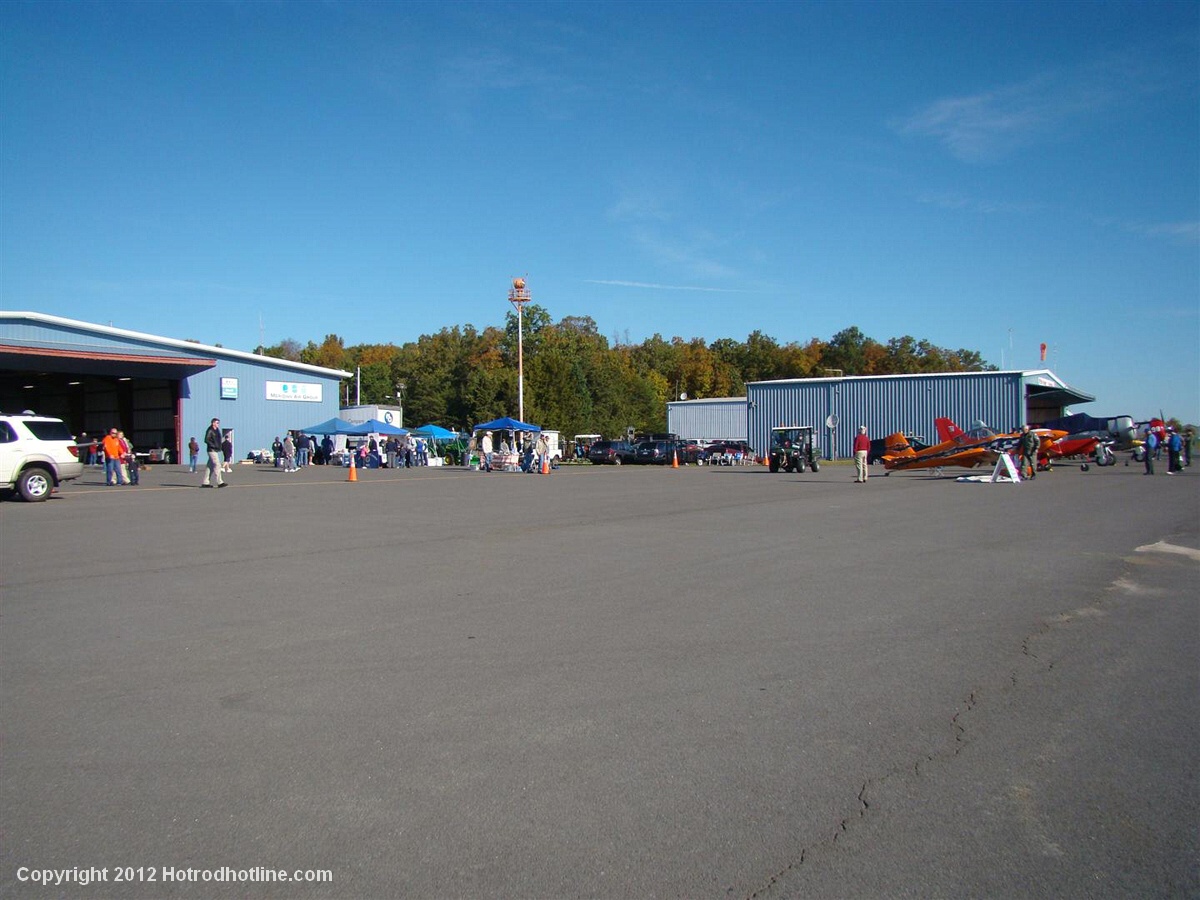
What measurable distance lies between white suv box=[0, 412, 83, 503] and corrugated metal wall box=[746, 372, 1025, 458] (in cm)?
4308

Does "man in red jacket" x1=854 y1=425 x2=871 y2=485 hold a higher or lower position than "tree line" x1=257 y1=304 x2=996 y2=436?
lower

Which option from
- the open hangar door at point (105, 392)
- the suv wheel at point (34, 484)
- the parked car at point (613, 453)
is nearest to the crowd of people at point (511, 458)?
the parked car at point (613, 453)

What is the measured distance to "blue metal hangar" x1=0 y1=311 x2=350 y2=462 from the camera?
41.1 meters

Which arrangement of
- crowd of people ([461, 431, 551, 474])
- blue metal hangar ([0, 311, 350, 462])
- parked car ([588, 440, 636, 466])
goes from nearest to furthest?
crowd of people ([461, 431, 551, 474]) < blue metal hangar ([0, 311, 350, 462]) < parked car ([588, 440, 636, 466])

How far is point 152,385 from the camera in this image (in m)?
50.3

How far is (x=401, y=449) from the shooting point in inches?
1815

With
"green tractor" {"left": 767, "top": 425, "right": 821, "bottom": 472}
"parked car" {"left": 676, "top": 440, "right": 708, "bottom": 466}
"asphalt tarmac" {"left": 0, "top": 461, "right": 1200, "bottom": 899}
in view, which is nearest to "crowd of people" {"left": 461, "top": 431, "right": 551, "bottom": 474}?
"green tractor" {"left": 767, "top": 425, "right": 821, "bottom": 472}

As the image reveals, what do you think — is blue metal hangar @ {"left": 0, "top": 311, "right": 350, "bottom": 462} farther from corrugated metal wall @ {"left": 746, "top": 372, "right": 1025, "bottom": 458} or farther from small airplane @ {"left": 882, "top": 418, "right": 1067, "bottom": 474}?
small airplane @ {"left": 882, "top": 418, "right": 1067, "bottom": 474}

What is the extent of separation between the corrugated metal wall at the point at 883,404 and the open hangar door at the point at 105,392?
35.5 meters

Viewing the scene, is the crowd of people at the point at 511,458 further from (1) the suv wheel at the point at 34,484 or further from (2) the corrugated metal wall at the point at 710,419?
(2) the corrugated metal wall at the point at 710,419

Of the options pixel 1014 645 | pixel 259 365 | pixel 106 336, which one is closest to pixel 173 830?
pixel 1014 645

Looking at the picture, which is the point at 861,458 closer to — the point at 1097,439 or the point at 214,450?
the point at 1097,439

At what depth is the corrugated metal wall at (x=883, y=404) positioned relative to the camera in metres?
51.9

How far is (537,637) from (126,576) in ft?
18.2
